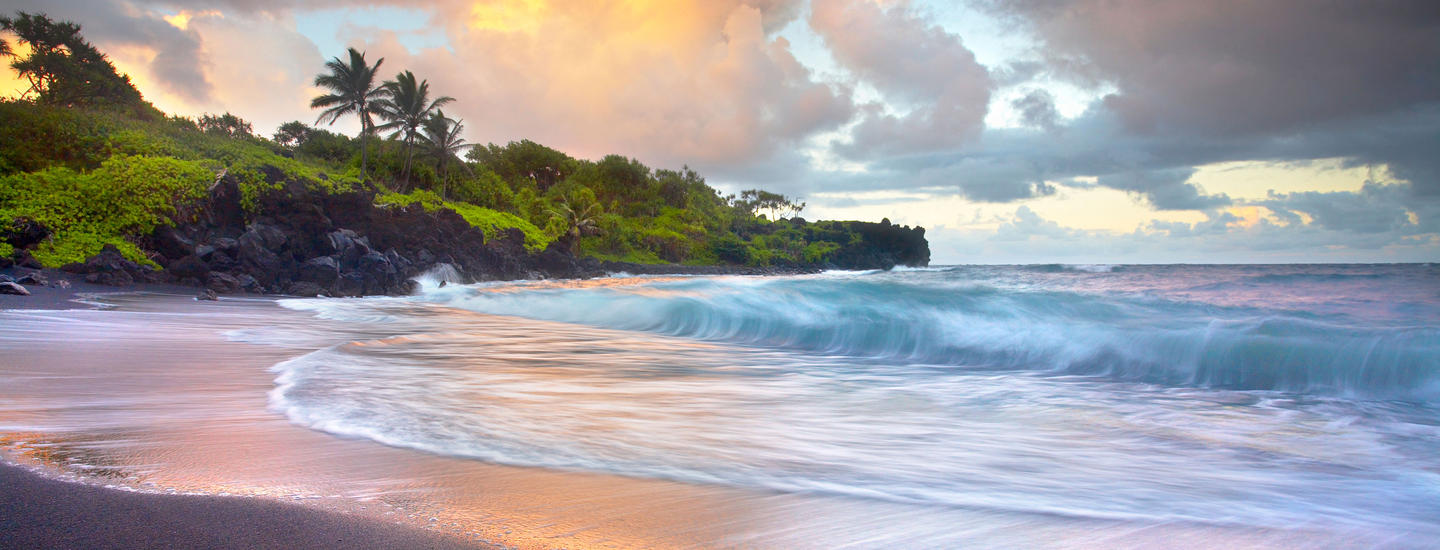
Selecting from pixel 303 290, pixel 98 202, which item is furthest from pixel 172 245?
pixel 303 290

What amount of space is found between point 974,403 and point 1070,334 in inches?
149

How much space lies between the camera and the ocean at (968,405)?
2732 millimetres

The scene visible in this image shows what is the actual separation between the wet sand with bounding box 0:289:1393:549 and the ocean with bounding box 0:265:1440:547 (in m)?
0.09

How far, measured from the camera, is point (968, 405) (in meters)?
4.88

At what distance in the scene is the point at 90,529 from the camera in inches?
65.6

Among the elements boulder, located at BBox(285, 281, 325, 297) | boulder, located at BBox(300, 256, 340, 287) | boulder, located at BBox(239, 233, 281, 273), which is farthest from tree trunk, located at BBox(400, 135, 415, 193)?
boulder, located at BBox(285, 281, 325, 297)

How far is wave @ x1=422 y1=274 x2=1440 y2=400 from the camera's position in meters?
5.89

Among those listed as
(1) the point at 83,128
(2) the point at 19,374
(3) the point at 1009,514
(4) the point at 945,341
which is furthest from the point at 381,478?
(1) the point at 83,128

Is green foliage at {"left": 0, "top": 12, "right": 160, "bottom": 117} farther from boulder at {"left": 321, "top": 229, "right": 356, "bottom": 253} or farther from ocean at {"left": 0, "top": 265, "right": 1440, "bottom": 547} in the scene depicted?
ocean at {"left": 0, "top": 265, "right": 1440, "bottom": 547}

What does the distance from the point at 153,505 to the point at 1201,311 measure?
10.9m

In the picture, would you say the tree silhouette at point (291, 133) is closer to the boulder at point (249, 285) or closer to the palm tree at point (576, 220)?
the palm tree at point (576, 220)

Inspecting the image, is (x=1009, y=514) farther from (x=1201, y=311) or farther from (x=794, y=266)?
(x=794, y=266)

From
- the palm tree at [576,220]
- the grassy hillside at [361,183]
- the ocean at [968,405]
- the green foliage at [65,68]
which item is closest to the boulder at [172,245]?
the grassy hillside at [361,183]

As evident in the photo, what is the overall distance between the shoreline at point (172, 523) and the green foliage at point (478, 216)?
28.0m
